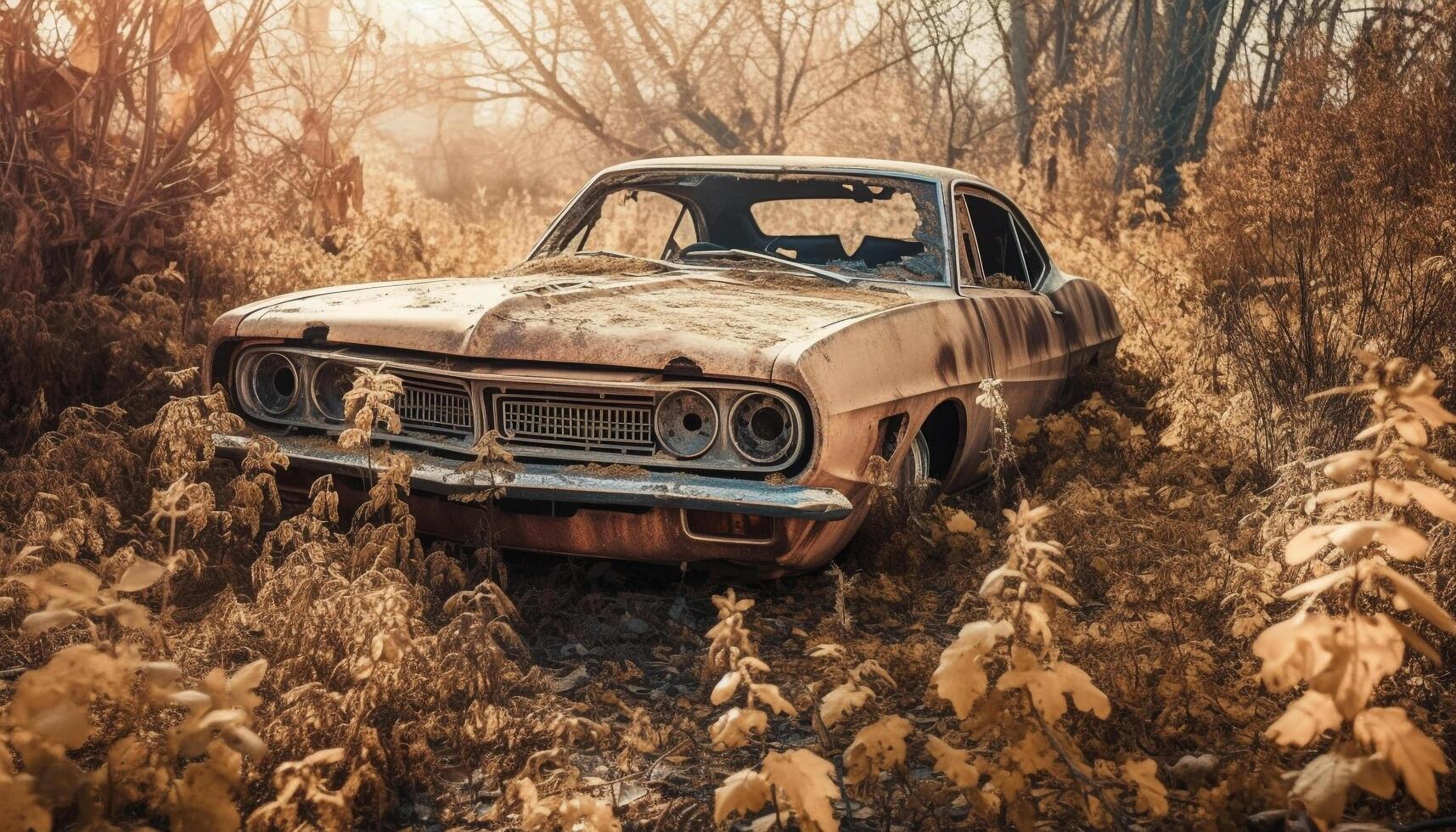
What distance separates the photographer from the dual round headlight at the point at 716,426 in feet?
11.6

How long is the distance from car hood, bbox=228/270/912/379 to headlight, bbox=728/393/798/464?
0.61ft

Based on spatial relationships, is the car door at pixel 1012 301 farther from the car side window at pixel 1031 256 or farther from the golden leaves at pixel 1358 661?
the golden leaves at pixel 1358 661

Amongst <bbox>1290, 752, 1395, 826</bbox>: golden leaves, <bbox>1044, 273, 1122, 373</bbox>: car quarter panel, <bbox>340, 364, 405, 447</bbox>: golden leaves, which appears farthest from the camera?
<bbox>1044, 273, 1122, 373</bbox>: car quarter panel

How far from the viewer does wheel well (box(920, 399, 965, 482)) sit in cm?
446

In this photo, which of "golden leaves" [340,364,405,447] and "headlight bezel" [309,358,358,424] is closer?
"golden leaves" [340,364,405,447]

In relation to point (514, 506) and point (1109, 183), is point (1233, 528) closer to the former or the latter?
point (514, 506)

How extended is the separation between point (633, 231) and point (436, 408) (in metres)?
6.58

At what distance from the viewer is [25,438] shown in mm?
4875

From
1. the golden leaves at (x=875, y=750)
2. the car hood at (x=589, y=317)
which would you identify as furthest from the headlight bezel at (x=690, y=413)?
the golden leaves at (x=875, y=750)

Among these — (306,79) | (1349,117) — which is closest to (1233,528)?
(1349,117)

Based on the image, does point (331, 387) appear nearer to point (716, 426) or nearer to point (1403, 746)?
point (716, 426)

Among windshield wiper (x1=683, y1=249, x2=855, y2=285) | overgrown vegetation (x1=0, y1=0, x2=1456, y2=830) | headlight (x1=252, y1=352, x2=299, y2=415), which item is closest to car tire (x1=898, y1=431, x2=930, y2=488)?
overgrown vegetation (x1=0, y1=0, x2=1456, y2=830)

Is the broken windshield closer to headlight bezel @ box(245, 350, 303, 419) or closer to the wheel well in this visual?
the wheel well

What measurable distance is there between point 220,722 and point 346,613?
3.59 ft
